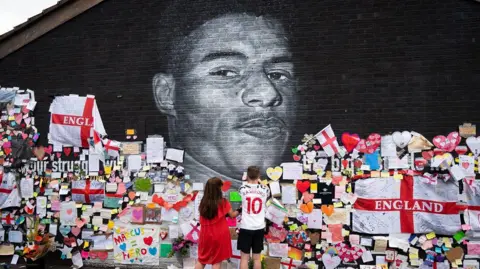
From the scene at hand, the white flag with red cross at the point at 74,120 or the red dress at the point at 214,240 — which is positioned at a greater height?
the white flag with red cross at the point at 74,120

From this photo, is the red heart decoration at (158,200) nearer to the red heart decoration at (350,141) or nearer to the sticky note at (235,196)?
the sticky note at (235,196)

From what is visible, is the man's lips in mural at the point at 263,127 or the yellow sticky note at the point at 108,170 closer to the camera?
the man's lips in mural at the point at 263,127

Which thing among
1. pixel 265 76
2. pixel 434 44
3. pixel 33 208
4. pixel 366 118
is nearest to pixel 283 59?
pixel 265 76

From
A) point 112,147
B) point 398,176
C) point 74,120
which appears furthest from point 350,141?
point 74,120

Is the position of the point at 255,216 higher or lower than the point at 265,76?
lower

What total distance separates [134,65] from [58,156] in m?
2.17

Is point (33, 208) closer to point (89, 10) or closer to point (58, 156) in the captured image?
point (58, 156)

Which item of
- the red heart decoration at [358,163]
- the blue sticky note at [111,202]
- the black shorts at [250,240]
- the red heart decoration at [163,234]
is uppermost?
the red heart decoration at [358,163]

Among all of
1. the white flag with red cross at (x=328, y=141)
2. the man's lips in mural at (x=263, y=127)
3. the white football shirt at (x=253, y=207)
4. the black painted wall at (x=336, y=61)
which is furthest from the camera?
the man's lips in mural at (x=263, y=127)

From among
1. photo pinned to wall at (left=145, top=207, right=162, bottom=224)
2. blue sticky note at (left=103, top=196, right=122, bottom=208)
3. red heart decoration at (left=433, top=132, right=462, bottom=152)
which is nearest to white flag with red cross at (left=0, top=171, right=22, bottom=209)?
blue sticky note at (left=103, top=196, right=122, bottom=208)

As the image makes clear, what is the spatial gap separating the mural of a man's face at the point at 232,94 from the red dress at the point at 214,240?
1.27 meters

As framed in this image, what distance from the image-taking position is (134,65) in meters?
7.46

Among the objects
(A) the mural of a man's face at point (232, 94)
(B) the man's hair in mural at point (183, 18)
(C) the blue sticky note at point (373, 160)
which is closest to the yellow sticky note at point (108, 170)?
(A) the mural of a man's face at point (232, 94)

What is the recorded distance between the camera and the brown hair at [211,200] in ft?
19.1
